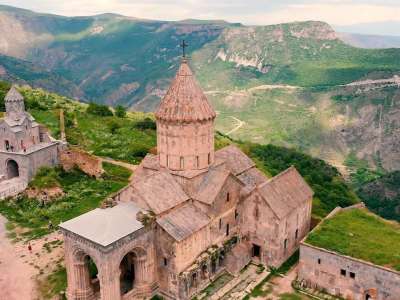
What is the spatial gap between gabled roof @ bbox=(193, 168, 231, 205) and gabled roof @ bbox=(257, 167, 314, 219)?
2504mm

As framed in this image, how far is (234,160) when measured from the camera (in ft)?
101

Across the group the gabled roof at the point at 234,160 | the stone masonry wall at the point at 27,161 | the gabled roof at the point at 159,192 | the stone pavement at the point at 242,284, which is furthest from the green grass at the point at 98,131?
the stone pavement at the point at 242,284

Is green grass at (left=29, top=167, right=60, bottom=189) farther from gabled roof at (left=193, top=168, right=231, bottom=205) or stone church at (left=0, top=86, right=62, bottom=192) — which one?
gabled roof at (left=193, top=168, right=231, bottom=205)

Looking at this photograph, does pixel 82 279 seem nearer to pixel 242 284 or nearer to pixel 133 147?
pixel 242 284

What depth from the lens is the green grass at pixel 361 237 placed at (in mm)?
22531

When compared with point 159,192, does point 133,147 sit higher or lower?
lower

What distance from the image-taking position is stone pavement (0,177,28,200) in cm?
3599

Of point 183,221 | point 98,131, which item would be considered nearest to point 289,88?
point 98,131

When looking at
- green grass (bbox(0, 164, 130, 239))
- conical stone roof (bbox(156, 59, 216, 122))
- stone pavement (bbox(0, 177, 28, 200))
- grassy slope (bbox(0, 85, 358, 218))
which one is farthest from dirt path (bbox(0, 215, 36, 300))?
grassy slope (bbox(0, 85, 358, 218))

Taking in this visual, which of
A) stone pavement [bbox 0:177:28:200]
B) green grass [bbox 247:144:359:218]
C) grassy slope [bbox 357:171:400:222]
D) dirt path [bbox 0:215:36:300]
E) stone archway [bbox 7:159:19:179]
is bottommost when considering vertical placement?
grassy slope [bbox 357:171:400:222]

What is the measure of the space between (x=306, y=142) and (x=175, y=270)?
8661 centimetres

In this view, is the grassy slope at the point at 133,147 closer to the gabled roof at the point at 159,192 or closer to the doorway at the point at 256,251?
the doorway at the point at 256,251

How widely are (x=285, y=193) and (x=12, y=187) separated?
24656mm

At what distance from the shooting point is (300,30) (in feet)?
559
